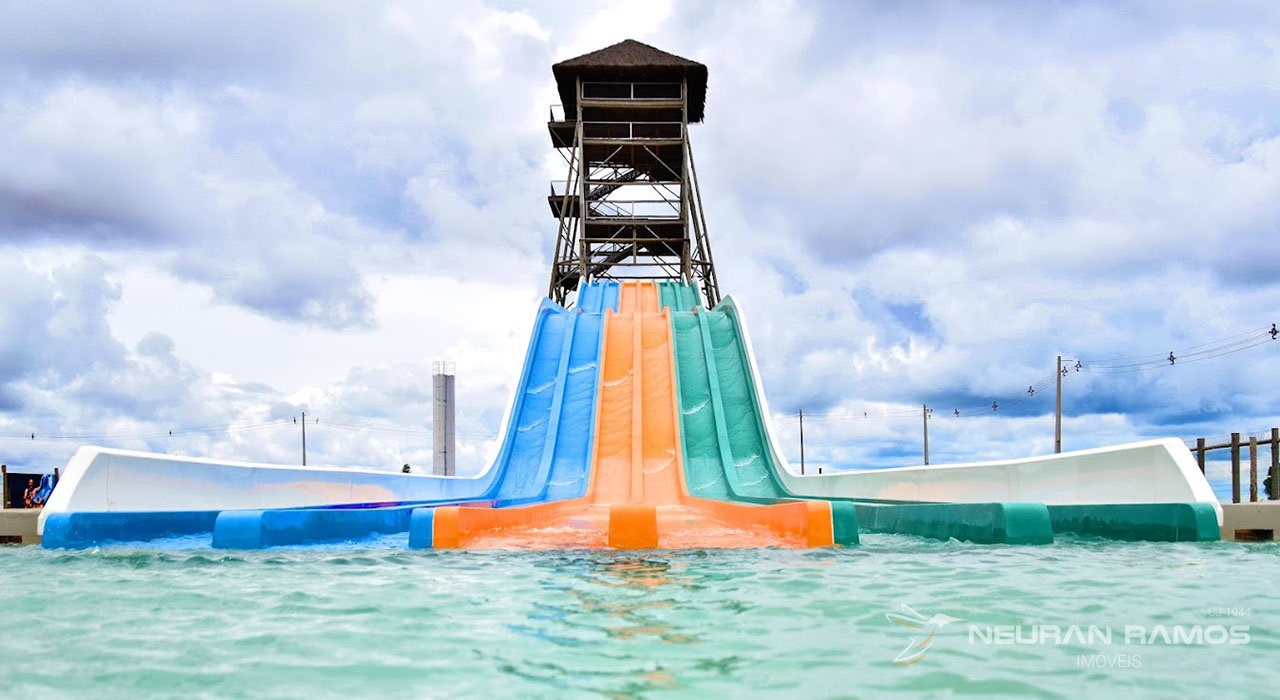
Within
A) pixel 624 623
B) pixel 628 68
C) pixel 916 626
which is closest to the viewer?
pixel 916 626

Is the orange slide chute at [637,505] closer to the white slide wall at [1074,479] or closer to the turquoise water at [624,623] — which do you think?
the turquoise water at [624,623]

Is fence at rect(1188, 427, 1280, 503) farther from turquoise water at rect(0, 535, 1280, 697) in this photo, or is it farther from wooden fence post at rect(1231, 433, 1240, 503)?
turquoise water at rect(0, 535, 1280, 697)

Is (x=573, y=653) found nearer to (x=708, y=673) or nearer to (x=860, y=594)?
(x=708, y=673)

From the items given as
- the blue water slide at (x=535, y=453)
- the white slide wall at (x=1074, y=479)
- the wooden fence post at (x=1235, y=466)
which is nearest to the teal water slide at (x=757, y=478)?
the white slide wall at (x=1074, y=479)

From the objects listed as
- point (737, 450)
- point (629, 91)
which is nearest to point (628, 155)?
point (629, 91)

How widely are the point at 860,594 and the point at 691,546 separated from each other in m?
2.10

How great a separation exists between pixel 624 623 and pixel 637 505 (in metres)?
2.54

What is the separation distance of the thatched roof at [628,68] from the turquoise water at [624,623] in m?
19.5

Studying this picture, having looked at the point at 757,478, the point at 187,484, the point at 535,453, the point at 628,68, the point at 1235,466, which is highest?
the point at 628,68

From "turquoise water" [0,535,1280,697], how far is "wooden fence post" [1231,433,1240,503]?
1041 cm

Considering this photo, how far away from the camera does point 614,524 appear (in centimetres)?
551

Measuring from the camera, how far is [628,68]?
2283 centimetres

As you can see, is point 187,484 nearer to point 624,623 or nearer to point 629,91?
point 624,623

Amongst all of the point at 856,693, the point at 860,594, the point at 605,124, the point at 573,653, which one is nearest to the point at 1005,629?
the point at 860,594
